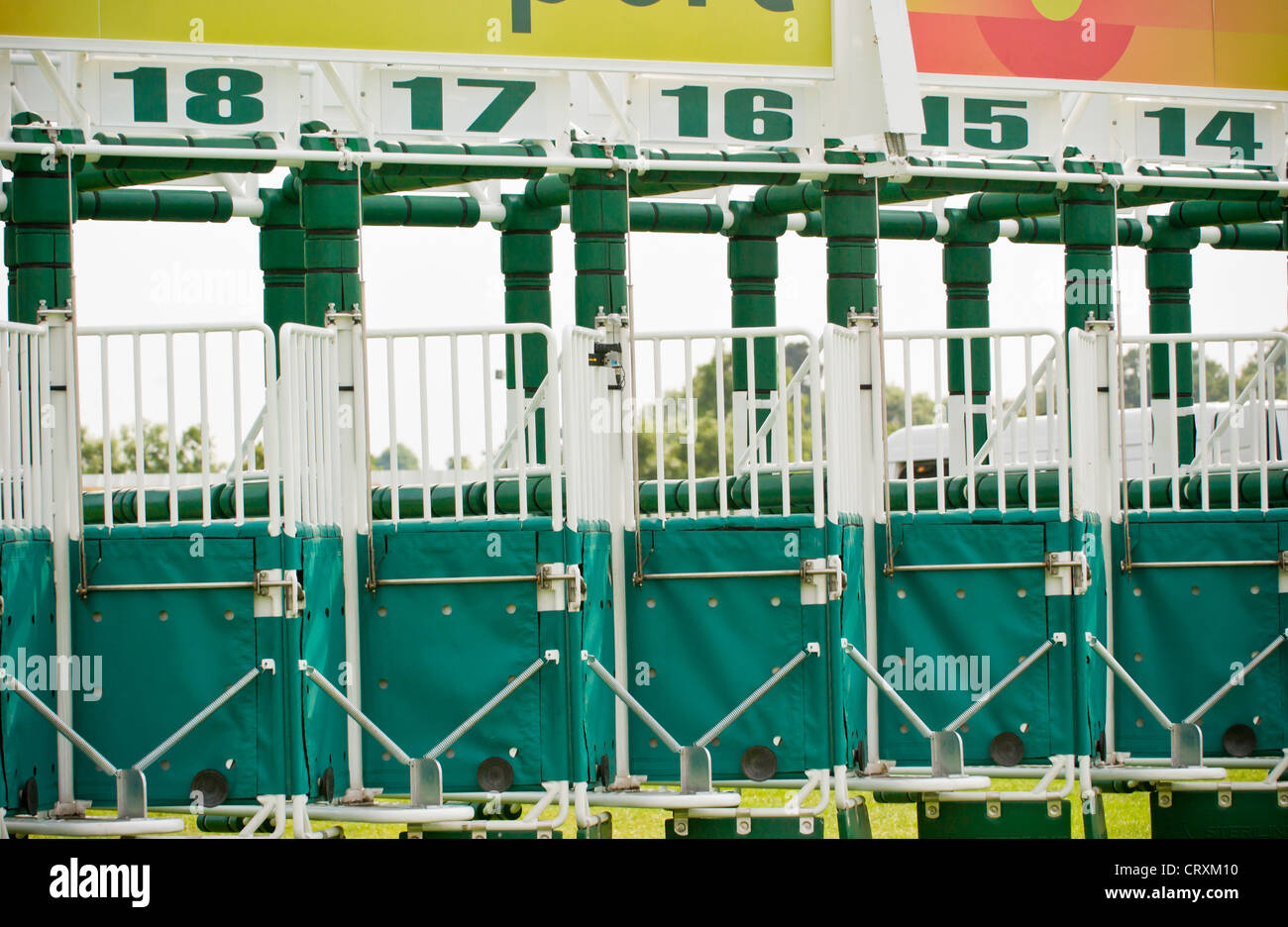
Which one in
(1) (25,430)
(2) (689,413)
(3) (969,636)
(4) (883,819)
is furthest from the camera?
(4) (883,819)

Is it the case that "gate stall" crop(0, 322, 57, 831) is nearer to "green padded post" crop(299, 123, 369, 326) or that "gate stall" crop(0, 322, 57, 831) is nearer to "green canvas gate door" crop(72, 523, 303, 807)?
"green canvas gate door" crop(72, 523, 303, 807)

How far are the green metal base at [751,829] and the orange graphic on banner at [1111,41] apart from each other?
3624 mm

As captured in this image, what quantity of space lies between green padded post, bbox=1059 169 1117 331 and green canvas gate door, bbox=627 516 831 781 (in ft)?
8.34

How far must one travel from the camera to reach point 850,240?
930 cm

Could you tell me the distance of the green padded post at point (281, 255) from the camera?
10867mm

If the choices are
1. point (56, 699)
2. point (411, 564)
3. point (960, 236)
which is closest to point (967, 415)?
point (411, 564)

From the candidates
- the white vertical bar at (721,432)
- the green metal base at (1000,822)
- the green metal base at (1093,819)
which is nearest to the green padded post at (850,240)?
the white vertical bar at (721,432)

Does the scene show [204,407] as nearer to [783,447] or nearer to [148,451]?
[783,447]

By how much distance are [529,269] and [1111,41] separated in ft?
11.8

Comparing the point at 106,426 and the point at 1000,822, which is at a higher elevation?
the point at 106,426

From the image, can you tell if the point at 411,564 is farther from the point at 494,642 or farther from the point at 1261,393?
the point at 1261,393

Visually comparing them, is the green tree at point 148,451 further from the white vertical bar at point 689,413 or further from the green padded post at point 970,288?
the white vertical bar at point 689,413

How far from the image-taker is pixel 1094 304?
31.7 ft

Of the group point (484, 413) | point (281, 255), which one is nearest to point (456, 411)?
point (484, 413)
